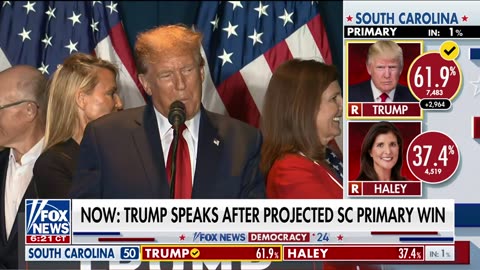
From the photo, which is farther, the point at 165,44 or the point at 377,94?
the point at 165,44

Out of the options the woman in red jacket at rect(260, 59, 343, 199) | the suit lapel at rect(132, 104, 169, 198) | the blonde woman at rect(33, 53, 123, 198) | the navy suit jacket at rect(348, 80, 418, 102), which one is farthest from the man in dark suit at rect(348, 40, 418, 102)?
the blonde woman at rect(33, 53, 123, 198)

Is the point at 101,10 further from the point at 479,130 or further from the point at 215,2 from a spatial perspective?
the point at 479,130

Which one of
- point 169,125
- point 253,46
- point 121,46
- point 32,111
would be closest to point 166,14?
point 121,46

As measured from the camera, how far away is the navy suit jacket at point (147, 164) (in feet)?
9.56

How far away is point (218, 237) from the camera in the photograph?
291 cm

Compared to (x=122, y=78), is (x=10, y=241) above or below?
below

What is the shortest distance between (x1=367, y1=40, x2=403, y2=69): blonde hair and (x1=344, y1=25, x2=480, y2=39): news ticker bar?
0.06 feet

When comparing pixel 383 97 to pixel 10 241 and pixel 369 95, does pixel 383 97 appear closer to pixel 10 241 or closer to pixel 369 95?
pixel 369 95

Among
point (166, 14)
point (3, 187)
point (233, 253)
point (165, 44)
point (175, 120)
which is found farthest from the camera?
point (166, 14)

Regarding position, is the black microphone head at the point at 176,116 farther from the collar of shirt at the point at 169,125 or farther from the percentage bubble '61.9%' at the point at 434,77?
the percentage bubble '61.9%' at the point at 434,77

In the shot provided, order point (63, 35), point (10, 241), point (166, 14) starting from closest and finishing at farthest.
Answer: point (10, 241) → point (63, 35) → point (166, 14)

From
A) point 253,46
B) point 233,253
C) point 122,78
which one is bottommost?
point 233,253

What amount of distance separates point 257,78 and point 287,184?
1.16 meters

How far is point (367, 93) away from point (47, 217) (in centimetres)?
92
